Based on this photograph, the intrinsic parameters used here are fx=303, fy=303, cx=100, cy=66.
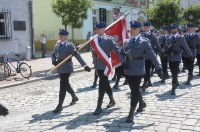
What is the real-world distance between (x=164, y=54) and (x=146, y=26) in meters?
1.06

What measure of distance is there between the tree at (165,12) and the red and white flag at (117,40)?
14976 mm

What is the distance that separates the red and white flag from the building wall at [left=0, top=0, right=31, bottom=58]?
1189 cm

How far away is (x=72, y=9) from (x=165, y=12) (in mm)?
8431

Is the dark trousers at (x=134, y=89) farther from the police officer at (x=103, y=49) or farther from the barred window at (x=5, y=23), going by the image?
the barred window at (x=5, y=23)

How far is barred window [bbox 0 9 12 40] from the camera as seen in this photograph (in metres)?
18.2

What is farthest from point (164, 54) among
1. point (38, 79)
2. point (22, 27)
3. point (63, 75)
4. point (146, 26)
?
point (22, 27)

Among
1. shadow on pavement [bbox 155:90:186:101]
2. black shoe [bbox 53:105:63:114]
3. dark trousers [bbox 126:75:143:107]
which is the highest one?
dark trousers [bbox 126:75:143:107]

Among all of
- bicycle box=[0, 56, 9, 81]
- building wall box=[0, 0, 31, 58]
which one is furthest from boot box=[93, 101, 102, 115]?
building wall box=[0, 0, 31, 58]

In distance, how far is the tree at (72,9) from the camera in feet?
54.6

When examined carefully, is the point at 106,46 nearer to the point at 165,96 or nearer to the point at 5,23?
the point at 165,96

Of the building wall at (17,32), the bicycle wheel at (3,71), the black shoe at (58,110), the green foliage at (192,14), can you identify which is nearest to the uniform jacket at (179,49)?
the black shoe at (58,110)

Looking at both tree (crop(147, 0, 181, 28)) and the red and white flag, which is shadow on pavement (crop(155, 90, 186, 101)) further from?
tree (crop(147, 0, 181, 28))

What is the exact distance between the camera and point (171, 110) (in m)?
6.76

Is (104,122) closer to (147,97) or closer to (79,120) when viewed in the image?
(79,120)
